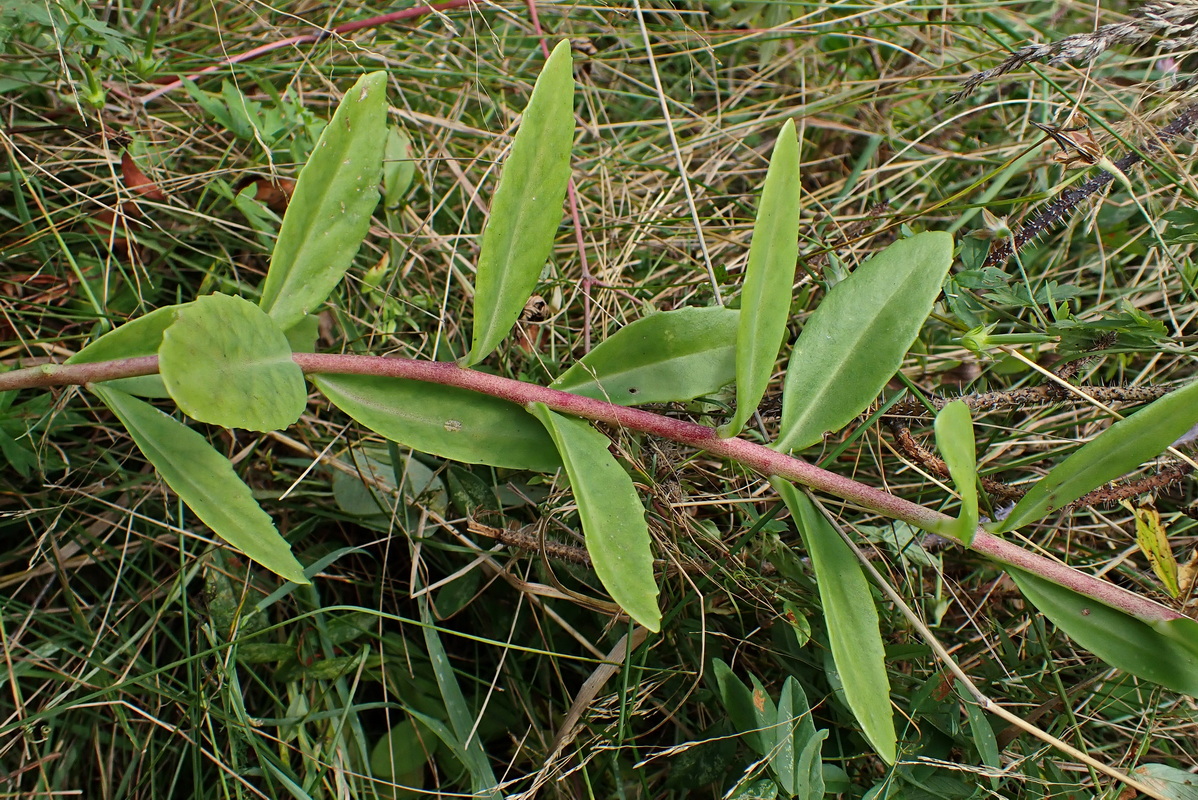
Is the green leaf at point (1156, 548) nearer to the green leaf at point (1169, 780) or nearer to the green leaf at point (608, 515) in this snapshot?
the green leaf at point (1169, 780)

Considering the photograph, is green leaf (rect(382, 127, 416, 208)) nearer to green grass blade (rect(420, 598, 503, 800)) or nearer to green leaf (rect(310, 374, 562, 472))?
green leaf (rect(310, 374, 562, 472))

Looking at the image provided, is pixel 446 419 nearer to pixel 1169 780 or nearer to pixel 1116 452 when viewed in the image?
pixel 1116 452

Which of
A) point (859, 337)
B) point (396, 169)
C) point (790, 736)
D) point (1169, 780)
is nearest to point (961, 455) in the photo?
point (859, 337)

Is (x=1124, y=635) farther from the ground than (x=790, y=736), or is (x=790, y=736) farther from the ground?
(x=1124, y=635)

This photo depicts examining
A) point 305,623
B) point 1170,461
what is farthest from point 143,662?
point 1170,461

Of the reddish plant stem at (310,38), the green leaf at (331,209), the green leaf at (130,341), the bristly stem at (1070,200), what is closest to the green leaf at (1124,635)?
the bristly stem at (1070,200)

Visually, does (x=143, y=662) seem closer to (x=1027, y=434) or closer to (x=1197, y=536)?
(x=1027, y=434)
